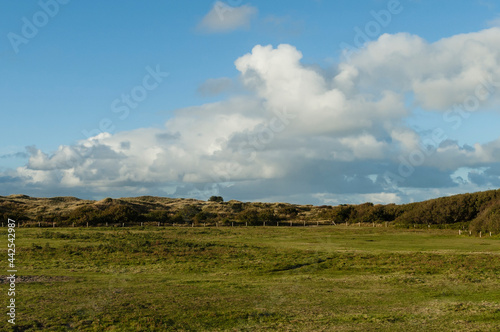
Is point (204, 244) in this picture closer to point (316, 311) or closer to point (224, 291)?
point (224, 291)

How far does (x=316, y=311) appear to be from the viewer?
20.2m

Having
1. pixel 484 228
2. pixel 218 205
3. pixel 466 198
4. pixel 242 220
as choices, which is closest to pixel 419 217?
pixel 466 198

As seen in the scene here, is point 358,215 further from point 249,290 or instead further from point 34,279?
point 34,279

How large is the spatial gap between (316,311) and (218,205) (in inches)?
5031

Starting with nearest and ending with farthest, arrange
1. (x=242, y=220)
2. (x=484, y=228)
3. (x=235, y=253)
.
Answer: (x=235, y=253) → (x=484, y=228) → (x=242, y=220)

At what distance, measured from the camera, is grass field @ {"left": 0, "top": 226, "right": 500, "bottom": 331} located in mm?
18031

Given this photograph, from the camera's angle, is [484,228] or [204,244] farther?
[484,228]

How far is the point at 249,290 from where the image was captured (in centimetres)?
2566
